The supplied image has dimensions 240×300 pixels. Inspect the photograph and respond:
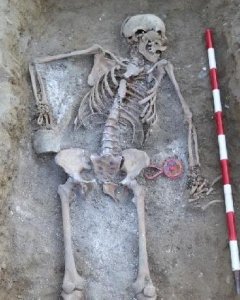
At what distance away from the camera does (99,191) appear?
3.54 metres

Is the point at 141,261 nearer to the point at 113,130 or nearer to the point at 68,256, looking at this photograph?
the point at 68,256

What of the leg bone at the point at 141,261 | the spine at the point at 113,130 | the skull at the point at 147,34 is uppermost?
the skull at the point at 147,34

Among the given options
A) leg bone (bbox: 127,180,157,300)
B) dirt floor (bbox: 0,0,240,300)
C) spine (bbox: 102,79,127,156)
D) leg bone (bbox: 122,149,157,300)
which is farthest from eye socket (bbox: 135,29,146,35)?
leg bone (bbox: 127,180,157,300)

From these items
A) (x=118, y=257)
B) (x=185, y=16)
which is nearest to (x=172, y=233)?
(x=118, y=257)

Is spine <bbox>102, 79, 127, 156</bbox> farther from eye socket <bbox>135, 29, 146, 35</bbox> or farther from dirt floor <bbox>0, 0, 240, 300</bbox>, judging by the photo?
eye socket <bbox>135, 29, 146, 35</bbox>

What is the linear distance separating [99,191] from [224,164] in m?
0.76

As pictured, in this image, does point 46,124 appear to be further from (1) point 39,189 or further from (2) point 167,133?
(2) point 167,133

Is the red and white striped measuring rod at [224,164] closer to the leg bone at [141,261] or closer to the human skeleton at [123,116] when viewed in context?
the human skeleton at [123,116]

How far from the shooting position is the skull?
158 inches

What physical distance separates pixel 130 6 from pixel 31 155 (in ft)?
4.50

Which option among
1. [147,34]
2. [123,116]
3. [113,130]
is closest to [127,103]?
[123,116]

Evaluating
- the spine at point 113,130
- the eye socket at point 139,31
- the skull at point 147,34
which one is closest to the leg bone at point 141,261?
the spine at point 113,130

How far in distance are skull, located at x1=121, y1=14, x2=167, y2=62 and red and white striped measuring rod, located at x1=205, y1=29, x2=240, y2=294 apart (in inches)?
13.2

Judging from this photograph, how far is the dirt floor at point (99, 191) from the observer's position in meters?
3.33
